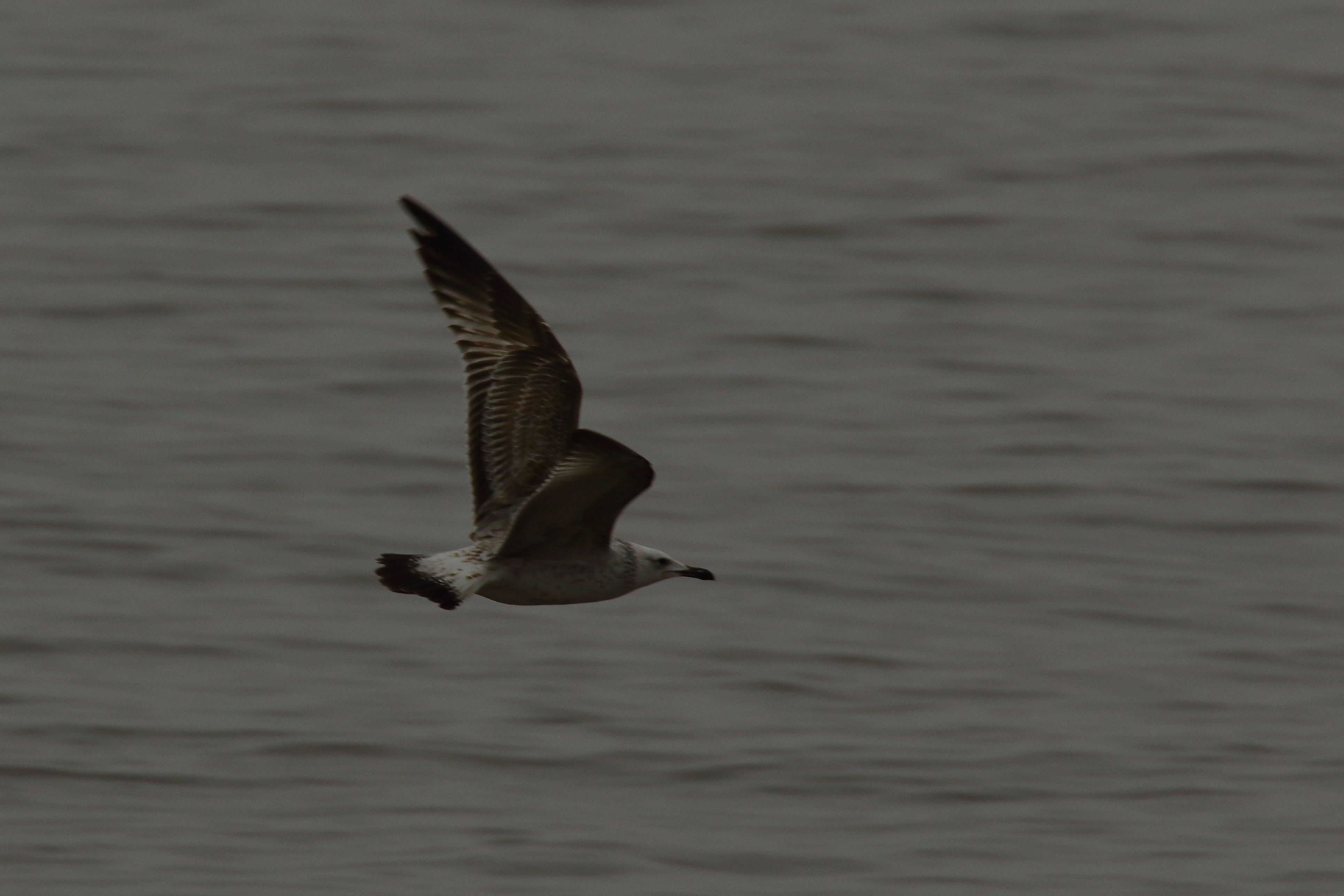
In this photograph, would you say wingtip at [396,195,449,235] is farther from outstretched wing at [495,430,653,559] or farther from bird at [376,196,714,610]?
outstretched wing at [495,430,653,559]

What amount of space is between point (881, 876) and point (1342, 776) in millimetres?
2473

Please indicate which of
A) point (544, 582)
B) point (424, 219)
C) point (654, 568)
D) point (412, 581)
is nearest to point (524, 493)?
point (544, 582)

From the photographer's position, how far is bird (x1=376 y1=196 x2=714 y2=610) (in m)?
7.69

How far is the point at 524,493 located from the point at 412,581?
0.46 meters

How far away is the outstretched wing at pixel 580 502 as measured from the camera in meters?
7.26

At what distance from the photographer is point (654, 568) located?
8203 millimetres

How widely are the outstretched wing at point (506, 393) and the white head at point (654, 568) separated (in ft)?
1.47

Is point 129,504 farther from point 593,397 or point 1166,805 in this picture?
point 1166,805

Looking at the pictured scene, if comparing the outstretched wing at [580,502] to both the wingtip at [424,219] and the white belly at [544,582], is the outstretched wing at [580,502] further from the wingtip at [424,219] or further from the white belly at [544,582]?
the wingtip at [424,219]

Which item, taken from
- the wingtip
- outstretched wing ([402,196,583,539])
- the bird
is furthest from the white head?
the wingtip

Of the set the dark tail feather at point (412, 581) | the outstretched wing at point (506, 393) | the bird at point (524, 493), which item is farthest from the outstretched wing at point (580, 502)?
the dark tail feather at point (412, 581)

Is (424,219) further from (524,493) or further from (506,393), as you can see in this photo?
(524,493)

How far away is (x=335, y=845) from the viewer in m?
10.5

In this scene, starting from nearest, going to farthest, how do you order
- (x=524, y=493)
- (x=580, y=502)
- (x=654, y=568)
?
(x=580, y=502)
(x=524, y=493)
(x=654, y=568)
